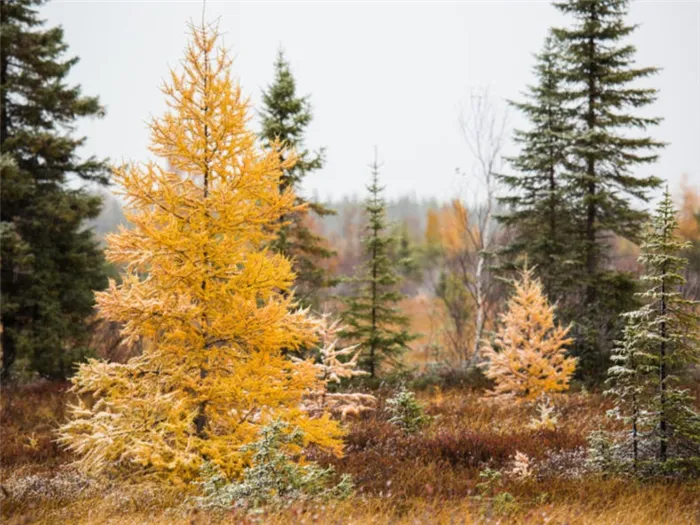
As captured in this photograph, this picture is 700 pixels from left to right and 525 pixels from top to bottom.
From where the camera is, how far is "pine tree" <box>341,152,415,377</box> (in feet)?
49.5

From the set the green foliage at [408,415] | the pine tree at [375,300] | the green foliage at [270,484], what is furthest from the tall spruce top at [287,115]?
the green foliage at [270,484]

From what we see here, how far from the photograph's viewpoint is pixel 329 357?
33.0 ft

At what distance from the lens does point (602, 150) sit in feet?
50.3

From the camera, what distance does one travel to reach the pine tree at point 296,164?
565 inches

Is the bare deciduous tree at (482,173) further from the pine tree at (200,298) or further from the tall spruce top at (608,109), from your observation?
the pine tree at (200,298)

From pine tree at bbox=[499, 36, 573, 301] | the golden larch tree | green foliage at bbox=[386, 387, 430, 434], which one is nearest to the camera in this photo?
green foliage at bbox=[386, 387, 430, 434]

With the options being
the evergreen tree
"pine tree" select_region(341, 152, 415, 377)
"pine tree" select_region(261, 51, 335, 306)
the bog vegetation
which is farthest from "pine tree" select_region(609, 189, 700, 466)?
the evergreen tree

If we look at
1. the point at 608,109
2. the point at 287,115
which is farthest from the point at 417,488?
the point at 608,109

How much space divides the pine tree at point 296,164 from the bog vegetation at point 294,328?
0.29 feet

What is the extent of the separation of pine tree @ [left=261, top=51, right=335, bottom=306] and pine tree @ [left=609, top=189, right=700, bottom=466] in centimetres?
956

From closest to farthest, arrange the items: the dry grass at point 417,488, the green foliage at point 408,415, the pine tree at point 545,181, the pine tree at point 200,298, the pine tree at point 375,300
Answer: the dry grass at point 417,488
the pine tree at point 200,298
the green foliage at point 408,415
the pine tree at point 375,300
the pine tree at point 545,181

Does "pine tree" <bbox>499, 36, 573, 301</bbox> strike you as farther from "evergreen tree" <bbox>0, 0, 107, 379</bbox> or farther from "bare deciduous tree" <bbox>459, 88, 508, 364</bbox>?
"evergreen tree" <bbox>0, 0, 107, 379</bbox>

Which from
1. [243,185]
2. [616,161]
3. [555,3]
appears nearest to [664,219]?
[243,185]

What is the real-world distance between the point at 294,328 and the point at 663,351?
5265 mm
